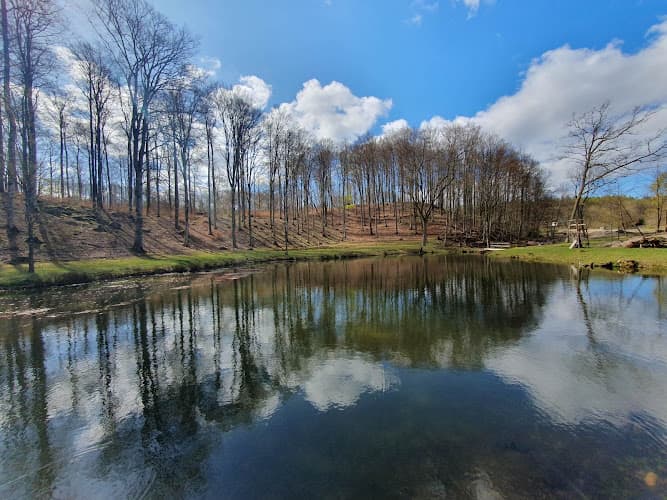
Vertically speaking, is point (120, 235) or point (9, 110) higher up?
point (9, 110)

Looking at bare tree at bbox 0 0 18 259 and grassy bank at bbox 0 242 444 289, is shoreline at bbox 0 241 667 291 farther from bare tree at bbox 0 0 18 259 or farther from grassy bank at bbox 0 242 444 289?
bare tree at bbox 0 0 18 259

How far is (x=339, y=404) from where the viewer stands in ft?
15.8

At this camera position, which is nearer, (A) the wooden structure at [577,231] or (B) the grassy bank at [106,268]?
(B) the grassy bank at [106,268]

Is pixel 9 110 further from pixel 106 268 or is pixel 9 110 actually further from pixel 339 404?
pixel 339 404

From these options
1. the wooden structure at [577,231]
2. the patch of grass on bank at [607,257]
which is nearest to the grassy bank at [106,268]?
the patch of grass on bank at [607,257]

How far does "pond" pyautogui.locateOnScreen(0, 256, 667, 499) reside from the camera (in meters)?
3.25

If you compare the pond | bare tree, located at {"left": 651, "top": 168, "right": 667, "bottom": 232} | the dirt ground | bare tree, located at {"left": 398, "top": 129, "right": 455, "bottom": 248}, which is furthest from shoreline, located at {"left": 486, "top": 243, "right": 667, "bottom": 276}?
bare tree, located at {"left": 651, "top": 168, "right": 667, "bottom": 232}

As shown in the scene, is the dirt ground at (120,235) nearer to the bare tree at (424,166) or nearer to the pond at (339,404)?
the bare tree at (424,166)

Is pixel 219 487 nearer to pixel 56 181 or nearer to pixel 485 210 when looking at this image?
pixel 485 210

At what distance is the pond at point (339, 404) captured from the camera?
325 cm

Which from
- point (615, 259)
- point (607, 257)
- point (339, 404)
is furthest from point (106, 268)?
point (607, 257)

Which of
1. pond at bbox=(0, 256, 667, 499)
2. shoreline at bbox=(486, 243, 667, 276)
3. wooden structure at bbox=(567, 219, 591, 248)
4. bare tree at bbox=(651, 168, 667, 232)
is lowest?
pond at bbox=(0, 256, 667, 499)

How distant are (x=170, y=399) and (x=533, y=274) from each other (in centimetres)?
1949

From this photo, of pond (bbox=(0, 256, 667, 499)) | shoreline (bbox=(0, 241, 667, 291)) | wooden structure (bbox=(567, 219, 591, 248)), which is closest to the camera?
pond (bbox=(0, 256, 667, 499))
